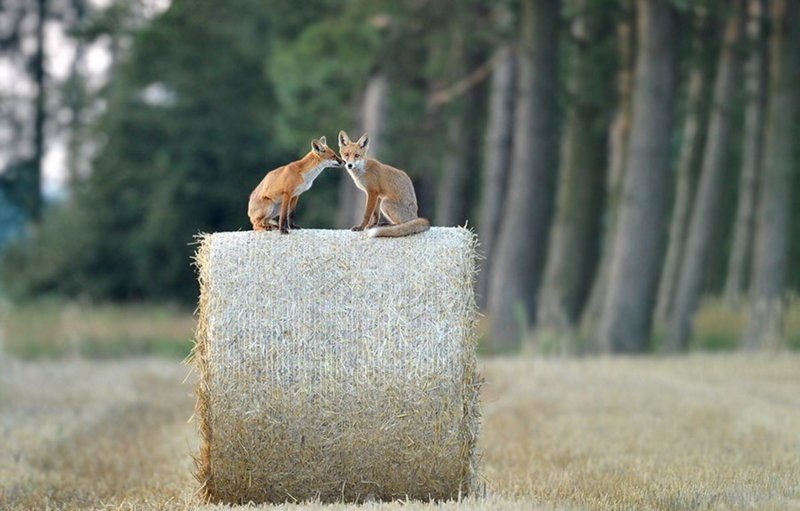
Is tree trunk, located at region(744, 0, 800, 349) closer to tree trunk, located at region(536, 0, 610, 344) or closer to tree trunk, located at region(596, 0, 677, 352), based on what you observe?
tree trunk, located at region(596, 0, 677, 352)

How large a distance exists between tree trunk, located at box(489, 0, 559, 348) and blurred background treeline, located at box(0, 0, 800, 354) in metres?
0.04

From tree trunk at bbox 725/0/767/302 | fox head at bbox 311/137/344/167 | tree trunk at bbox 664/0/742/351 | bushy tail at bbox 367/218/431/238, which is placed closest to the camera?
bushy tail at bbox 367/218/431/238

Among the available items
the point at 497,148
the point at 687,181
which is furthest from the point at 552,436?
the point at 687,181

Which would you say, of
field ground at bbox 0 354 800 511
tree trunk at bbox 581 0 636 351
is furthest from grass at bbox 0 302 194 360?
tree trunk at bbox 581 0 636 351

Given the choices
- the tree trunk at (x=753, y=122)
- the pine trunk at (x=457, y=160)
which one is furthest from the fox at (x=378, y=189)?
the pine trunk at (x=457, y=160)

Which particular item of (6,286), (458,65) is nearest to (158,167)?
(6,286)

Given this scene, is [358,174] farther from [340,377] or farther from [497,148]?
[497,148]

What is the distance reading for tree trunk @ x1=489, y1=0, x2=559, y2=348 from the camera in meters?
23.2

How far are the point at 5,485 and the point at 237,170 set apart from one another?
94.9ft

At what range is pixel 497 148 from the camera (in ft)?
88.4

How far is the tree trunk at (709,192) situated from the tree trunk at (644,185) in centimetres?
157

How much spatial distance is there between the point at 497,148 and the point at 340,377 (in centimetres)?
1856

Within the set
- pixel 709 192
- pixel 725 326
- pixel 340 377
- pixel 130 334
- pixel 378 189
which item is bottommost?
pixel 130 334

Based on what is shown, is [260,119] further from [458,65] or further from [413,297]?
[413,297]
